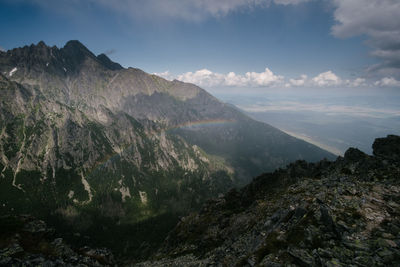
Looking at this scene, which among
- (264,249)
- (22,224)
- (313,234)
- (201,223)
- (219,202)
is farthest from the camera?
(219,202)

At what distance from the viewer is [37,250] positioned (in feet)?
148

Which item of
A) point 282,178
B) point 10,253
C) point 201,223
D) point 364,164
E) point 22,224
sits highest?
point 364,164

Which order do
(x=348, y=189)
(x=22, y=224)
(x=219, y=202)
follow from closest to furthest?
(x=348, y=189) → (x=22, y=224) → (x=219, y=202)

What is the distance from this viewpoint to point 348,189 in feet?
105

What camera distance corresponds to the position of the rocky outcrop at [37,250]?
36750mm

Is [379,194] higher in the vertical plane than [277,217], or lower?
higher

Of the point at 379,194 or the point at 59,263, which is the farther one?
the point at 59,263

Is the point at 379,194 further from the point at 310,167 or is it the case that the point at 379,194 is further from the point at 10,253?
the point at 10,253

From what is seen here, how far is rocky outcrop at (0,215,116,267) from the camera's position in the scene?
3675 centimetres

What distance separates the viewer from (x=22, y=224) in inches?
2226

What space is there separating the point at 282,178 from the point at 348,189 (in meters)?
46.9

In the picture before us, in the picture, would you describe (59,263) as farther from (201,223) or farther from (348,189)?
(348,189)

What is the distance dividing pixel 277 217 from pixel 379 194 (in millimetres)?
16452

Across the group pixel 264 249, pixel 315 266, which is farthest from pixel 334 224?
pixel 264 249
